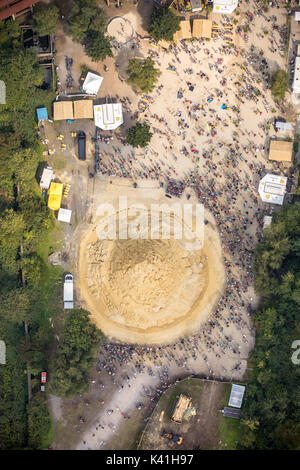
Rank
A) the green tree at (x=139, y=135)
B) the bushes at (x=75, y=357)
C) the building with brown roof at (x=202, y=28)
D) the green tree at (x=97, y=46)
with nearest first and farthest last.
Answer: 1. the bushes at (x=75, y=357)
2. the green tree at (x=139, y=135)
3. the green tree at (x=97, y=46)
4. the building with brown roof at (x=202, y=28)

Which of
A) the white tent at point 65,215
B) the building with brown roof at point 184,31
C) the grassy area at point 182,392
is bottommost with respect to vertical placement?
the grassy area at point 182,392

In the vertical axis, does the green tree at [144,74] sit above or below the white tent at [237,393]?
above

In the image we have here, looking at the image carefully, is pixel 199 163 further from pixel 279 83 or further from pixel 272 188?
pixel 279 83

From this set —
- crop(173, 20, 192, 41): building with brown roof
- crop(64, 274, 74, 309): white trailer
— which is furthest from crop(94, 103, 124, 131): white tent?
crop(64, 274, 74, 309): white trailer

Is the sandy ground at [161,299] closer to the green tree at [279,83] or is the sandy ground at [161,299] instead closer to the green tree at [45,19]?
the green tree at [279,83]

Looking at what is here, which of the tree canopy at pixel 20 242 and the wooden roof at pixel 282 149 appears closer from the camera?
the tree canopy at pixel 20 242

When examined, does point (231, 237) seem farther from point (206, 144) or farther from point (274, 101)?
point (274, 101)

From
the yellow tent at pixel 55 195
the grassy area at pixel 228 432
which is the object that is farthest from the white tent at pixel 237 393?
the yellow tent at pixel 55 195

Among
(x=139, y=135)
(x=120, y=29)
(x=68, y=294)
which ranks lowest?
(x=68, y=294)

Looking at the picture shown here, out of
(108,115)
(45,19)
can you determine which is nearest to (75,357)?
(108,115)
